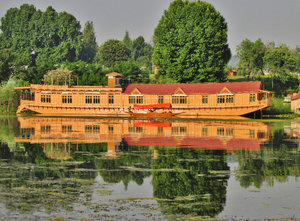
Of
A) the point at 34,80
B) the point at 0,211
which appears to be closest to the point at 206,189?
the point at 0,211

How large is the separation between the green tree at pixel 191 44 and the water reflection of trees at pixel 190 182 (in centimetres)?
5364

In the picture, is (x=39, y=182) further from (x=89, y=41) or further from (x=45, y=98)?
(x=89, y=41)

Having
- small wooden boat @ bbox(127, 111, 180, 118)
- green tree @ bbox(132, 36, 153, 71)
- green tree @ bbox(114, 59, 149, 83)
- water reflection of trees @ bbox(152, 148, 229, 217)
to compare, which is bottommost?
water reflection of trees @ bbox(152, 148, 229, 217)

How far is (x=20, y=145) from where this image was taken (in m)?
32.8

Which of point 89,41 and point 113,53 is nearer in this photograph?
point 113,53

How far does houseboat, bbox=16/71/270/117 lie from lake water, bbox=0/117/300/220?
35.5 meters

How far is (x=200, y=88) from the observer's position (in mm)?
73000

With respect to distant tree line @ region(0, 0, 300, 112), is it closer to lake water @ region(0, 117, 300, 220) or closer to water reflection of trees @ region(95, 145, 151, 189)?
lake water @ region(0, 117, 300, 220)

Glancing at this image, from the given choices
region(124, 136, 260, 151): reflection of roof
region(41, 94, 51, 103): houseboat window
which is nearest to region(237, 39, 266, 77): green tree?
region(41, 94, 51, 103): houseboat window

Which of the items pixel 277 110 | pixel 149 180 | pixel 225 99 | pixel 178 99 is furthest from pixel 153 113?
pixel 149 180

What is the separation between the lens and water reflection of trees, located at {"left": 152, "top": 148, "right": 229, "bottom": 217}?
634 inches

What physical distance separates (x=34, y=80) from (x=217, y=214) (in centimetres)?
7936

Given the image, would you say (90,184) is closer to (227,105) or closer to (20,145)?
(20,145)

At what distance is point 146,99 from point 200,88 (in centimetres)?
912
